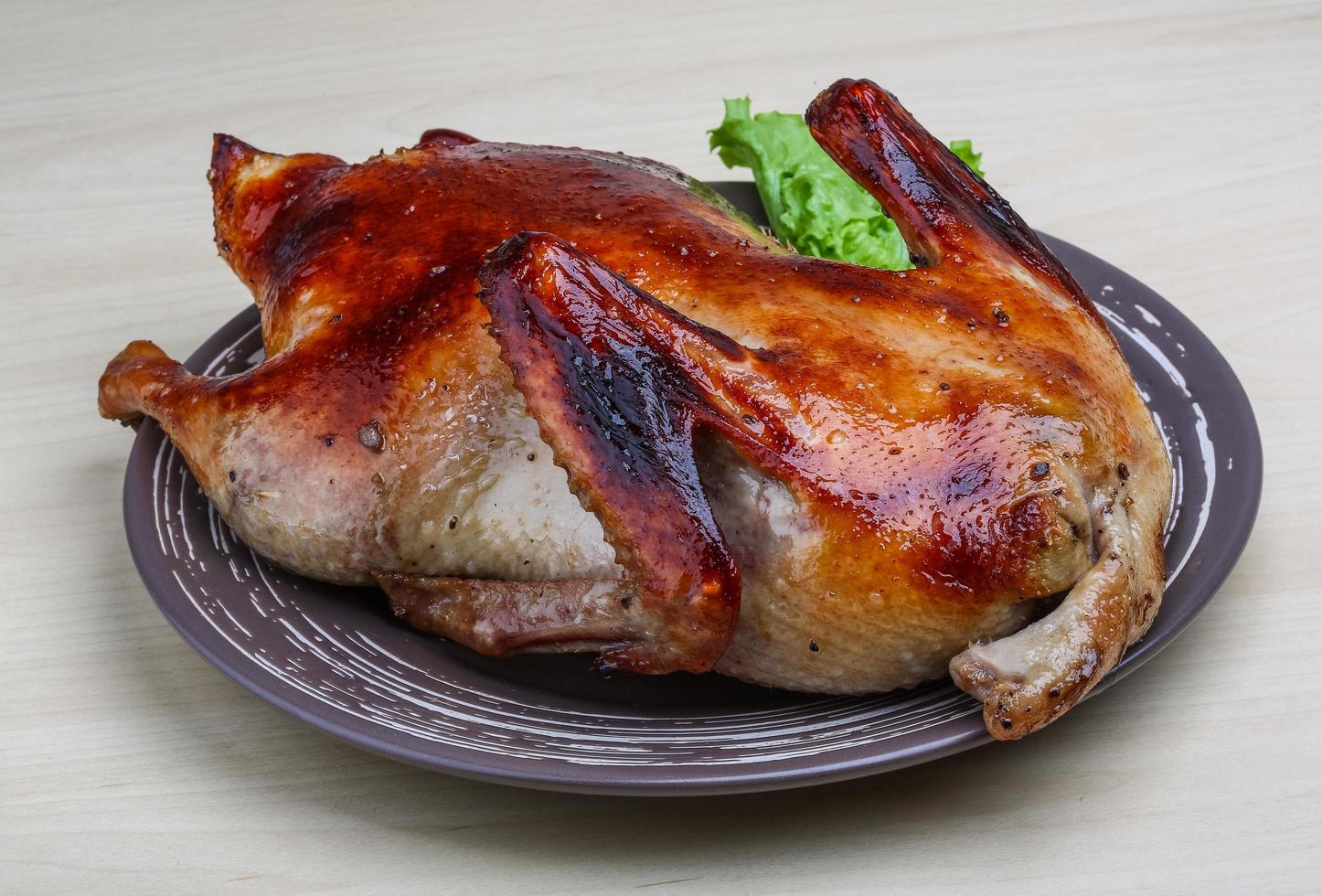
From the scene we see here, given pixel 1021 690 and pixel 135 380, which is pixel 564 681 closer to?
pixel 1021 690

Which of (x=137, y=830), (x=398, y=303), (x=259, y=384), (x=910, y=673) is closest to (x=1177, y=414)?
(x=910, y=673)

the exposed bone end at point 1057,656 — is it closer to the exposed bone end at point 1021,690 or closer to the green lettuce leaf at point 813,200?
the exposed bone end at point 1021,690

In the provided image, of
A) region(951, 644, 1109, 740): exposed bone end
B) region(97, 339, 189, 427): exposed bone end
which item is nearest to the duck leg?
region(951, 644, 1109, 740): exposed bone end

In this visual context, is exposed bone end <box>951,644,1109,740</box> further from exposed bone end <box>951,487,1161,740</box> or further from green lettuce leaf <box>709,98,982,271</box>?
green lettuce leaf <box>709,98,982,271</box>

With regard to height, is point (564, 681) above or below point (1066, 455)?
below

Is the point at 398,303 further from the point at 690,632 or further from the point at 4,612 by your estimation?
the point at 4,612

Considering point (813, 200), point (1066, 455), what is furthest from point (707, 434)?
point (813, 200)

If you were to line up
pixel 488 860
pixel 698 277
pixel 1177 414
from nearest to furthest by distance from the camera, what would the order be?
1. pixel 488 860
2. pixel 698 277
3. pixel 1177 414

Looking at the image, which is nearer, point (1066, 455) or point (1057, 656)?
point (1057, 656)
